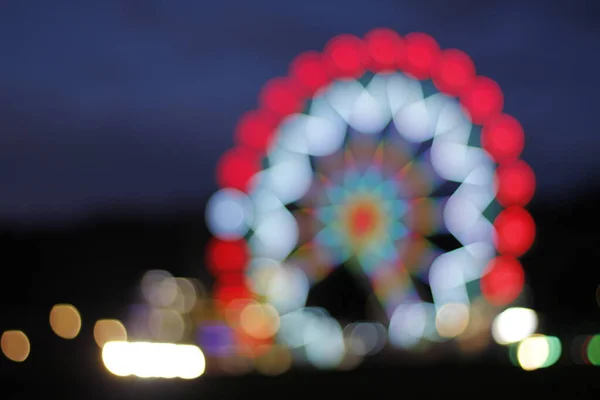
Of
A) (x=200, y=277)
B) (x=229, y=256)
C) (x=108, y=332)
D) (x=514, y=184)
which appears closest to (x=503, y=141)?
(x=514, y=184)

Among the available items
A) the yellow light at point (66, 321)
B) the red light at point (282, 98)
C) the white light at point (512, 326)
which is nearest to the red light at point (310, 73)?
the red light at point (282, 98)

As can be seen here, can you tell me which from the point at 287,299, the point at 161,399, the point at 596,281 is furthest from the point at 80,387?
the point at 596,281

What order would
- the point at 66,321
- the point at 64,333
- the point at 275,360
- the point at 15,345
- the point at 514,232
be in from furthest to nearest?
the point at 66,321 < the point at 64,333 < the point at 15,345 < the point at 275,360 < the point at 514,232

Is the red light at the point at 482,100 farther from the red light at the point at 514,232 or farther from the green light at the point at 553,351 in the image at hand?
the green light at the point at 553,351

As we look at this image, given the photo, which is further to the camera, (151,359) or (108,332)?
(108,332)

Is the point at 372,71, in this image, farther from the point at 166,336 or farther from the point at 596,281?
the point at 596,281

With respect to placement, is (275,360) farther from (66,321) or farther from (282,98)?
(66,321)
